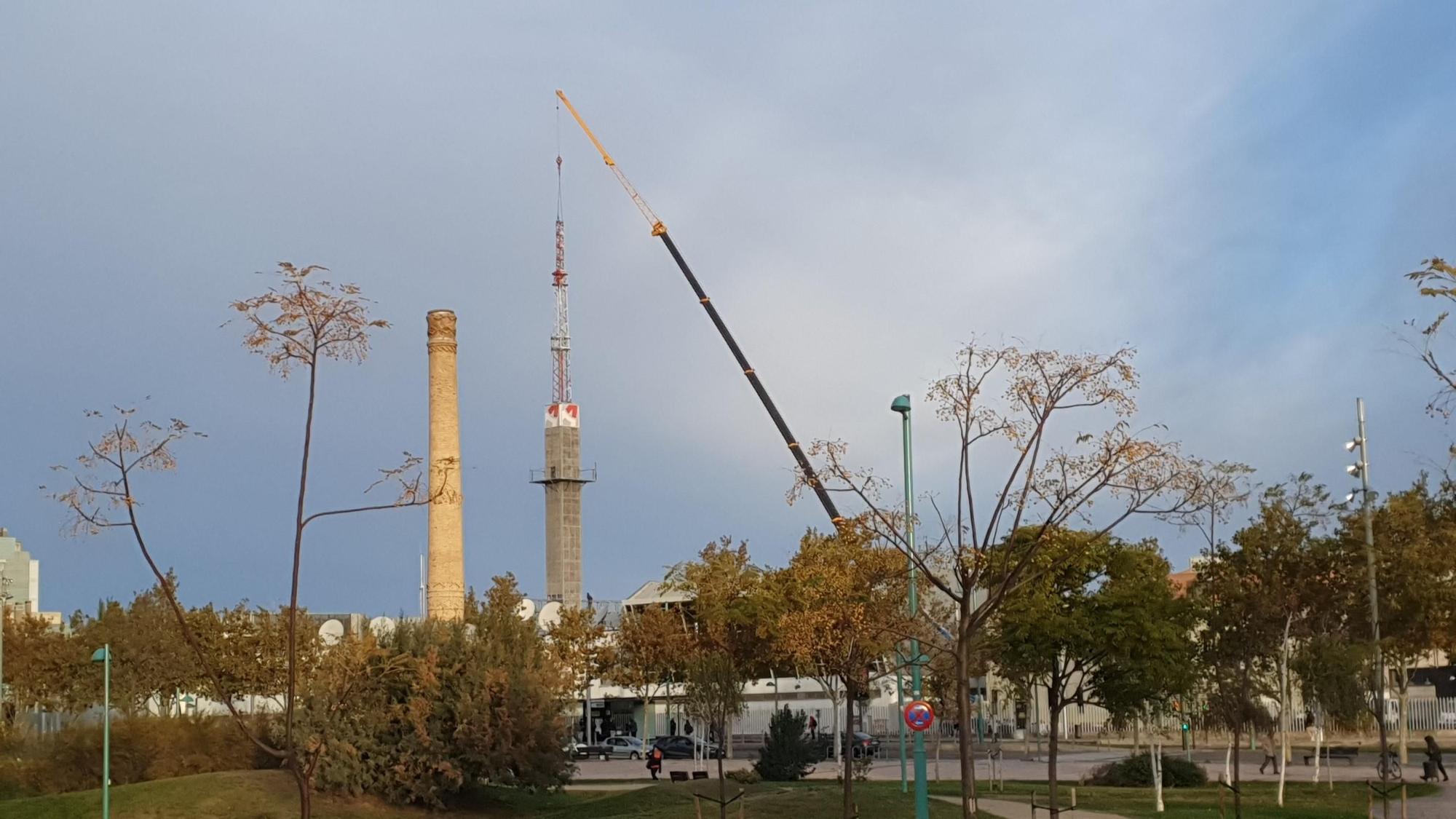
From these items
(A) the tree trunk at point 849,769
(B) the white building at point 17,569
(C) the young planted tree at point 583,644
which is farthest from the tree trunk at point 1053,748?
(B) the white building at point 17,569

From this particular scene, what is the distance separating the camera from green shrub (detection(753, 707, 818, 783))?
39.7 m

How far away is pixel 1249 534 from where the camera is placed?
1264 inches

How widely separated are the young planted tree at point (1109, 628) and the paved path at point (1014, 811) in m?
1.07

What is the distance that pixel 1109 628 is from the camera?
3033 centimetres

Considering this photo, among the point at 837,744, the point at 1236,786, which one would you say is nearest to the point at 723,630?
the point at 1236,786

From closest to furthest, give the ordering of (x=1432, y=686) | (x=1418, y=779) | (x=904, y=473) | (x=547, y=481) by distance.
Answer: (x=904, y=473), (x=1418, y=779), (x=1432, y=686), (x=547, y=481)

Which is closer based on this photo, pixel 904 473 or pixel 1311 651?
pixel 904 473

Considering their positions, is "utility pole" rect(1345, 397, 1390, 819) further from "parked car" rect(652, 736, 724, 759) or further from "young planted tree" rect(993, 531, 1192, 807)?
"parked car" rect(652, 736, 724, 759)

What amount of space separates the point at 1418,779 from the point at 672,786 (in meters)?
21.3

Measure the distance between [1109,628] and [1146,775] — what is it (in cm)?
1195

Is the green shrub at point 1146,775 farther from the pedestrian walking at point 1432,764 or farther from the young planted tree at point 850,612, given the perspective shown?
the young planted tree at point 850,612

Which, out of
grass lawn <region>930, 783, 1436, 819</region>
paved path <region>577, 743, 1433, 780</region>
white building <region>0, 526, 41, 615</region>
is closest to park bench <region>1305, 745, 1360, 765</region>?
paved path <region>577, 743, 1433, 780</region>

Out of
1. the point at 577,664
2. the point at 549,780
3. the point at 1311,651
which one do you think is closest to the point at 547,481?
the point at 577,664

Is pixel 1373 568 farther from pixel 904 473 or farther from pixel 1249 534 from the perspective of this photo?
pixel 904 473
